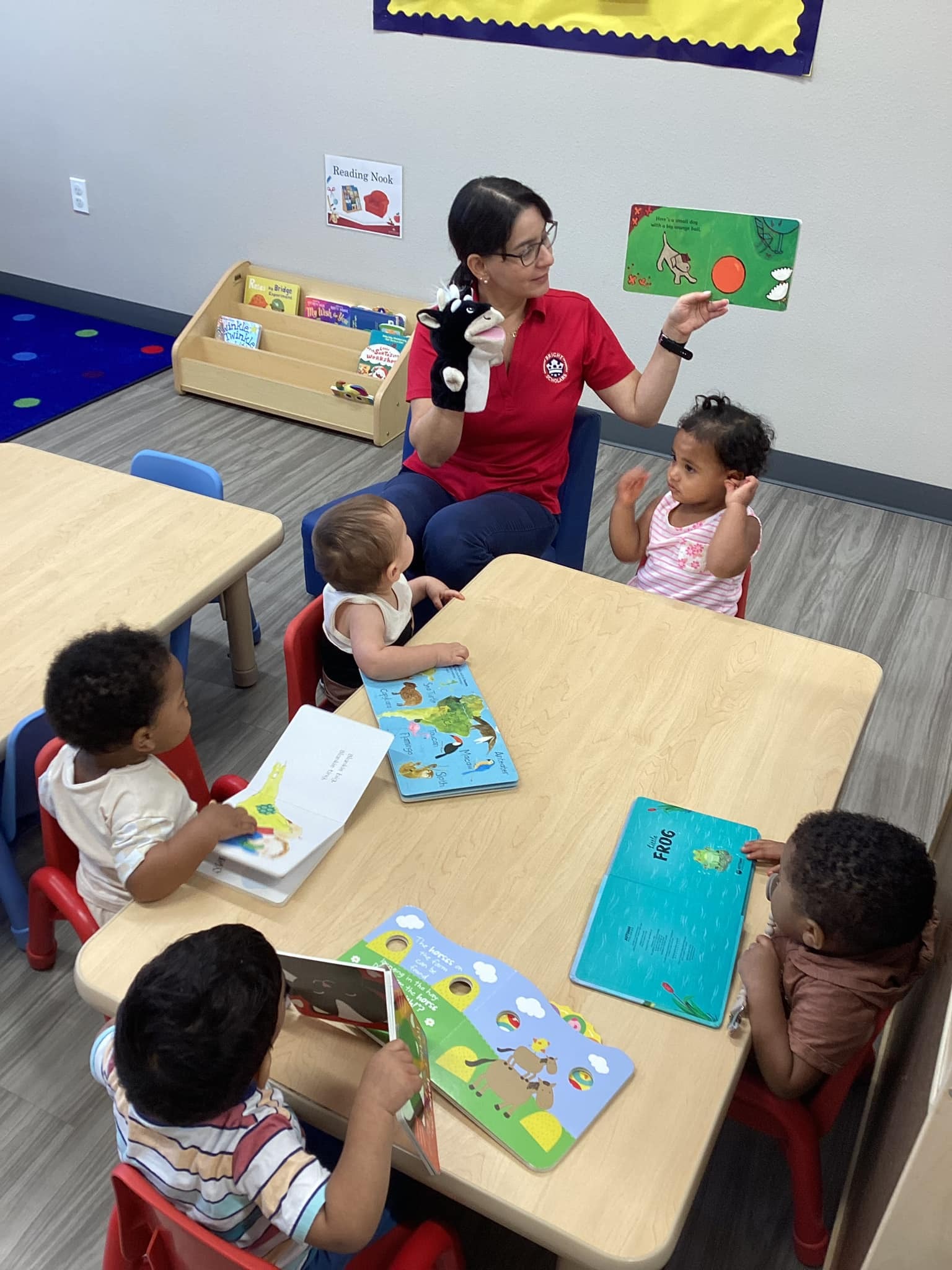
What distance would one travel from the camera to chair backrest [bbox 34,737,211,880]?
147 centimetres

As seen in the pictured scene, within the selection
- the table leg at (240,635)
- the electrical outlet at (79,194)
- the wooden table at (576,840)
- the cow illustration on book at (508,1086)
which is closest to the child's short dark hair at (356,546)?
the wooden table at (576,840)

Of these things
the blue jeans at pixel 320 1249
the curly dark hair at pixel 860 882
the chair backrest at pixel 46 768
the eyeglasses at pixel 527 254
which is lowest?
the blue jeans at pixel 320 1249

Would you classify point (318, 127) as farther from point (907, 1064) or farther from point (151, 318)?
point (907, 1064)

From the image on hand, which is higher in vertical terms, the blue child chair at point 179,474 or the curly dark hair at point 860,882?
the curly dark hair at point 860,882

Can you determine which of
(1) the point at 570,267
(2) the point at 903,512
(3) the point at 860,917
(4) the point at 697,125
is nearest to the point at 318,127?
(1) the point at 570,267

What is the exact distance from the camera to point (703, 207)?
3.32 meters

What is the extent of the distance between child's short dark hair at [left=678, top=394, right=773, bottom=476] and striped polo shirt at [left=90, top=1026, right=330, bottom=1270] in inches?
53.6

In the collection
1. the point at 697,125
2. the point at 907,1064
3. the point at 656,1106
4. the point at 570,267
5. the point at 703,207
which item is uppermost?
the point at 697,125

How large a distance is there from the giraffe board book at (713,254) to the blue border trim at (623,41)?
0.42m

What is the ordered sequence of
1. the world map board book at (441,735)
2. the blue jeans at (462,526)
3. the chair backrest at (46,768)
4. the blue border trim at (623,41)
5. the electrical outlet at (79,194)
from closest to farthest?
1. the world map board book at (441,735)
2. the chair backrest at (46,768)
3. the blue jeans at (462,526)
4. the blue border trim at (623,41)
5. the electrical outlet at (79,194)

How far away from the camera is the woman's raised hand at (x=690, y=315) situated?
2.12 meters

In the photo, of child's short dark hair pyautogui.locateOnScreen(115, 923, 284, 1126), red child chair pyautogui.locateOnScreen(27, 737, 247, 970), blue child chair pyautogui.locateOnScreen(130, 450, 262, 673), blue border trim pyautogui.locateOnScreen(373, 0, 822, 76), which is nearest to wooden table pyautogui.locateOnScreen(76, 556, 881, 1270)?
child's short dark hair pyautogui.locateOnScreen(115, 923, 284, 1126)

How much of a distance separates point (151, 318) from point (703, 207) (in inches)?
99.9

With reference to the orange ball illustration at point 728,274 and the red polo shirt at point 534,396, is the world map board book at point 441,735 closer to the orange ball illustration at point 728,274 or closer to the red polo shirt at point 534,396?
the red polo shirt at point 534,396
